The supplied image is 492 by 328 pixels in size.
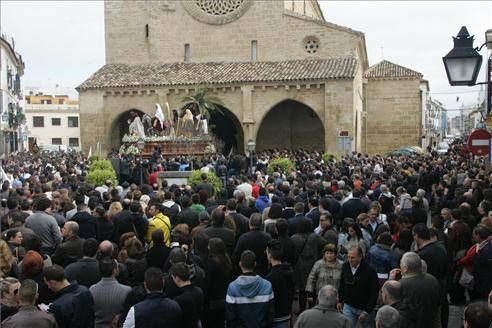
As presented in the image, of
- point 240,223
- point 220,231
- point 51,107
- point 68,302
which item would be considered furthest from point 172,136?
point 51,107

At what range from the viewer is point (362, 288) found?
6.39m

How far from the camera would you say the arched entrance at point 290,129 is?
3606 centimetres

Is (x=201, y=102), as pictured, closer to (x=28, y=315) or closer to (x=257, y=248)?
(x=257, y=248)

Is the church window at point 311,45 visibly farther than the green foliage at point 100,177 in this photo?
→ Yes

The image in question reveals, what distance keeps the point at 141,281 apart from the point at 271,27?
99.2 ft

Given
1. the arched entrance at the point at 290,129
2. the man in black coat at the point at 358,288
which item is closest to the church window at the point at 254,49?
the arched entrance at the point at 290,129

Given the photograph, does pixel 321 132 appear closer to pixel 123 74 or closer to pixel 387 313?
pixel 123 74

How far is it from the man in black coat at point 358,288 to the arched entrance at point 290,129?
29.7 m

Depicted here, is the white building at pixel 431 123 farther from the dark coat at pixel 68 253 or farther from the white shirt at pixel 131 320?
the white shirt at pixel 131 320

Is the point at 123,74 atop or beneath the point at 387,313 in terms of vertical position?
atop

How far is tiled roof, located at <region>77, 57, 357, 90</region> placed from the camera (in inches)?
1284

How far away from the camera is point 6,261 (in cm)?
618

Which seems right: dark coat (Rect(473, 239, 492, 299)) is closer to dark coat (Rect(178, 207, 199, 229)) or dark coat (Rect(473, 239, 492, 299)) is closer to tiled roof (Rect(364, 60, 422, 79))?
dark coat (Rect(178, 207, 199, 229))

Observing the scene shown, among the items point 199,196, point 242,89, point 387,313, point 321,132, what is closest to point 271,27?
point 242,89
